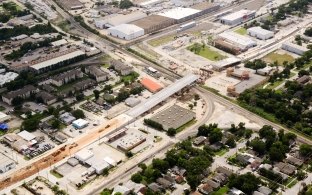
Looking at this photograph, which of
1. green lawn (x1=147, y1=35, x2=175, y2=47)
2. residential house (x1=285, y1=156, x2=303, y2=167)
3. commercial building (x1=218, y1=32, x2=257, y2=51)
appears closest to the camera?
residential house (x1=285, y1=156, x2=303, y2=167)

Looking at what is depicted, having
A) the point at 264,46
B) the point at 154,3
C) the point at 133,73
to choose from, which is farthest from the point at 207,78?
the point at 154,3

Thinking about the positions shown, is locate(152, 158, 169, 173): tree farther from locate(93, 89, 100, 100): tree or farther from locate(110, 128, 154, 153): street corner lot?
locate(93, 89, 100, 100): tree

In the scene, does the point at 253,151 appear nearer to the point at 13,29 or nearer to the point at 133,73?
the point at 133,73

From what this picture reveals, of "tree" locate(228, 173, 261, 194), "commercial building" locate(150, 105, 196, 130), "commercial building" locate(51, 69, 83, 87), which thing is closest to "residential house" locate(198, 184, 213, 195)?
"tree" locate(228, 173, 261, 194)

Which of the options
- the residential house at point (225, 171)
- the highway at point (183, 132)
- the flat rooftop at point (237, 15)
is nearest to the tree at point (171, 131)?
the highway at point (183, 132)

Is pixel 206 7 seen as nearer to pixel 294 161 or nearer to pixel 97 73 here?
pixel 97 73

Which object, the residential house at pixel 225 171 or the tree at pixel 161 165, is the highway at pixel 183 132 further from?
the residential house at pixel 225 171
